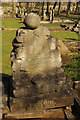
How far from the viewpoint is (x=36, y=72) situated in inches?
203

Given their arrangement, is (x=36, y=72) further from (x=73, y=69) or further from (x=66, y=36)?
(x=66, y=36)

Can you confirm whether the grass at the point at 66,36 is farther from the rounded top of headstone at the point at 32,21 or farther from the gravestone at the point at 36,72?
the rounded top of headstone at the point at 32,21

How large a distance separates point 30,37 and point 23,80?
1.23m

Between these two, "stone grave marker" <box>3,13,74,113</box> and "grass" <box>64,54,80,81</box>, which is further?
"grass" <box>64,54,80,81</box>

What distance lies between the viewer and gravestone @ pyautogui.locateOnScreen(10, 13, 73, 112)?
4637mm

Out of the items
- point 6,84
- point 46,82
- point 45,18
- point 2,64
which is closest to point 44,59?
point 46,82

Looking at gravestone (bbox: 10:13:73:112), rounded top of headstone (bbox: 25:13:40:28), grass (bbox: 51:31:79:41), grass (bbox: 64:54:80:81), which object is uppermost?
rounded top of headstone (bbox: 25:13:40:28)

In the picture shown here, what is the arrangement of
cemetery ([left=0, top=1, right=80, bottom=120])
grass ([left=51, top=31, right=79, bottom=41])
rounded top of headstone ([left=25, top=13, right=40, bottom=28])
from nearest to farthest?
1. cemetery ([left=0, top=1, right=80, bottom=120])
2. rounded top of headstone ([left=25, top=13, right=40, bottom=28])
3. grass ([left=51, top=31, right=79, bottom=41])

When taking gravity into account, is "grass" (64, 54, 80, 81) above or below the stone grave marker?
below

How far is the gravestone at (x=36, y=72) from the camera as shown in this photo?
4.64 meters

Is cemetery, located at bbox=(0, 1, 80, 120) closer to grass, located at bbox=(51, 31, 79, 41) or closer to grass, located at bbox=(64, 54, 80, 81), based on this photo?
grass, located at bbox=(64, 54, 80, 81)

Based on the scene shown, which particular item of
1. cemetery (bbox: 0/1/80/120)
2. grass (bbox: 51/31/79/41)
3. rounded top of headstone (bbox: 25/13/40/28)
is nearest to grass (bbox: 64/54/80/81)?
cemetery (bbox: 0/1/80/120)

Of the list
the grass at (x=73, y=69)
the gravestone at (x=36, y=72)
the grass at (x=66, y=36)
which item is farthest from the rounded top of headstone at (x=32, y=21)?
the grass at (x=66, y=36)

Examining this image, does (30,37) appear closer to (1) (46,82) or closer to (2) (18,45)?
(2) (18,45)
